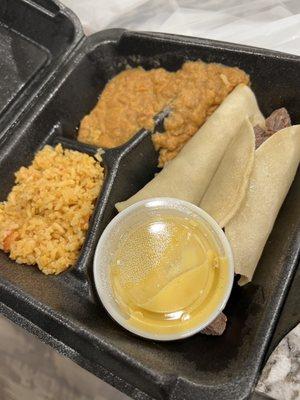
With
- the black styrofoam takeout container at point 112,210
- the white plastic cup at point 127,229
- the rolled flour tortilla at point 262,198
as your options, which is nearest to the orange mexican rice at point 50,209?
the black styrofoam takeout container at point 112,210

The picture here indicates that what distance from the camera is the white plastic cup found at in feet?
5.71

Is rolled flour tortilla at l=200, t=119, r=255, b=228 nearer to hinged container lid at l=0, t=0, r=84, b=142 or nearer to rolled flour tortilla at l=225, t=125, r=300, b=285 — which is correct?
rolled flour tortilla at l=225, t=125, r=300, b=285

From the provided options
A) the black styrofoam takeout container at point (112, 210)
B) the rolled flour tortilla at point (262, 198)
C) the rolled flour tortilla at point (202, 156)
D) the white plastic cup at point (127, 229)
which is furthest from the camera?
the rolled flour tortilla at point (202, 156)

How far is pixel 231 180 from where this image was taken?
6.39 ft

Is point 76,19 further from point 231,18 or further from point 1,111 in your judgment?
point 231,18

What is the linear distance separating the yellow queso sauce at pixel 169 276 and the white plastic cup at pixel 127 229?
0.6 inches

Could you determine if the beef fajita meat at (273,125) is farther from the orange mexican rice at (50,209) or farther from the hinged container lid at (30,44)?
the hinged container lid at (30,44)

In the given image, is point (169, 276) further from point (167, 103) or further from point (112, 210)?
point (167, 103)

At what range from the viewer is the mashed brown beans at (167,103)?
2.16 metres

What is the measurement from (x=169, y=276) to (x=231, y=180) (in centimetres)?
A: 44

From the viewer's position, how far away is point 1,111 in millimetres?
2172

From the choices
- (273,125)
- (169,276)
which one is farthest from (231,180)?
(169,276)

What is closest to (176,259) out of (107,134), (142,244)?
(142,244)

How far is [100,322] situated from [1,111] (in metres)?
0.97
